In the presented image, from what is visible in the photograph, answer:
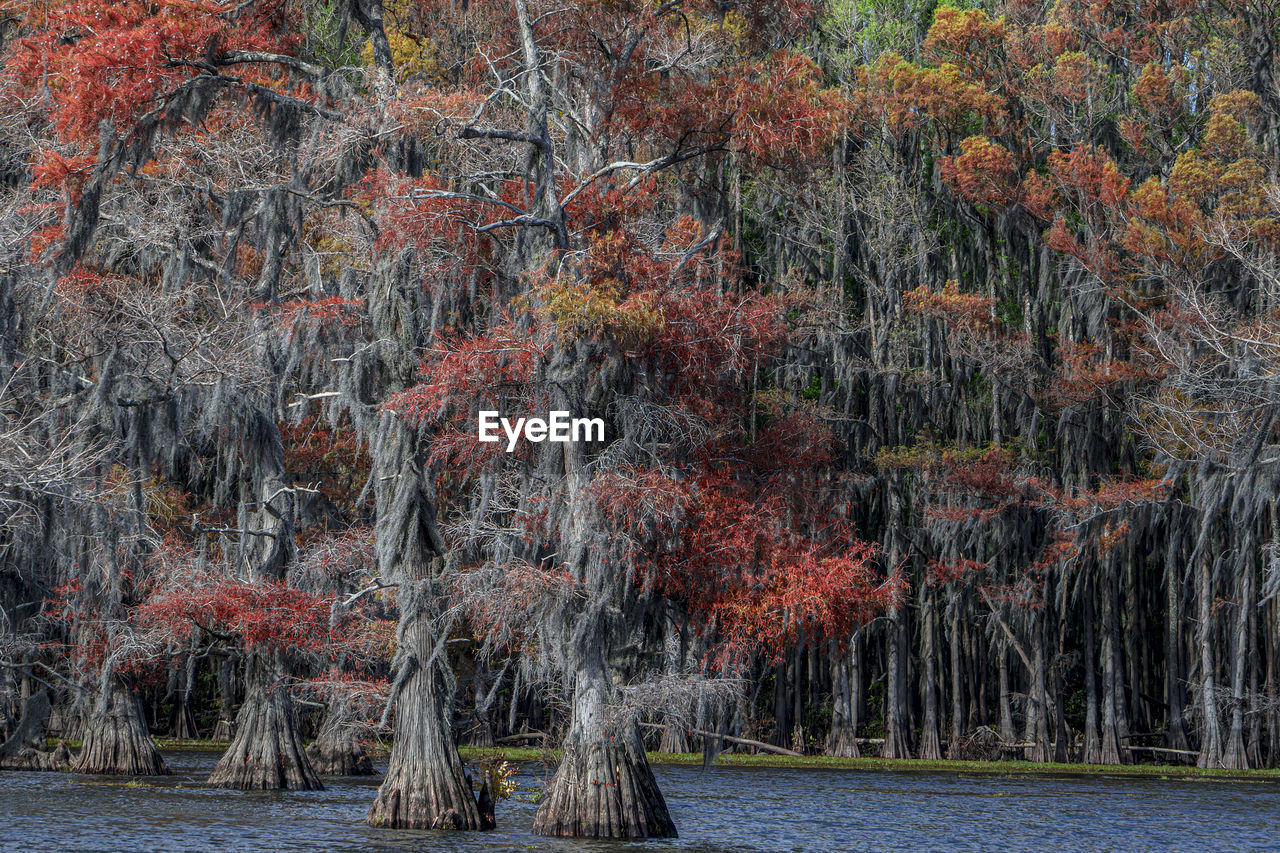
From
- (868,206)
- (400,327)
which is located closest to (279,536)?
(400,327)

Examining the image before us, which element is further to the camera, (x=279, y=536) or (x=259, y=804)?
(x=279, y=536)

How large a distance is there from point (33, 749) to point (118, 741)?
2.90 meters

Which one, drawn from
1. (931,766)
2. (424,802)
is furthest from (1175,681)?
(424,802)

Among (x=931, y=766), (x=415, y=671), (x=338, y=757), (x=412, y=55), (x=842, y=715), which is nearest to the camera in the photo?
(x=415, y=671)

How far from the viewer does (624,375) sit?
18.0 meters

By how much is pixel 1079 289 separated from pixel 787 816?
55.3ft

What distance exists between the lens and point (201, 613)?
24141 millimetres

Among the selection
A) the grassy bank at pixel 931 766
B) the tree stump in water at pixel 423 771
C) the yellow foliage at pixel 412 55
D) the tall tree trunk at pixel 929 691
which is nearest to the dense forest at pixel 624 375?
the tree stump in water at pixel 423 771

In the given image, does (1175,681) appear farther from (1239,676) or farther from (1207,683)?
(1207,683)

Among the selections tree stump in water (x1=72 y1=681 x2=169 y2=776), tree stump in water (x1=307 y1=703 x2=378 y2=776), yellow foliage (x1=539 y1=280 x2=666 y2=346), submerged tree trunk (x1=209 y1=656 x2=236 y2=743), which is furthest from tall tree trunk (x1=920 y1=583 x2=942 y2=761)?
yellow foliage (x1=539 y1=280 x2=666 y2=346)

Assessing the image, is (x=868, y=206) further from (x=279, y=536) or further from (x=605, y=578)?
(x=605, y=578)

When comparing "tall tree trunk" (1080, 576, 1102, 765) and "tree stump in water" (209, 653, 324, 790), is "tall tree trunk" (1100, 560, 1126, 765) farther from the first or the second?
"tree stump in water" (209, 653, 324, 790)

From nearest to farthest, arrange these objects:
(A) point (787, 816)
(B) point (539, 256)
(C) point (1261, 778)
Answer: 1. (B) point (539, 256)
2. (A) point (787, 816)
3. (C) point (1261, 778)

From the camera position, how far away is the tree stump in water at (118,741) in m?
27.7
